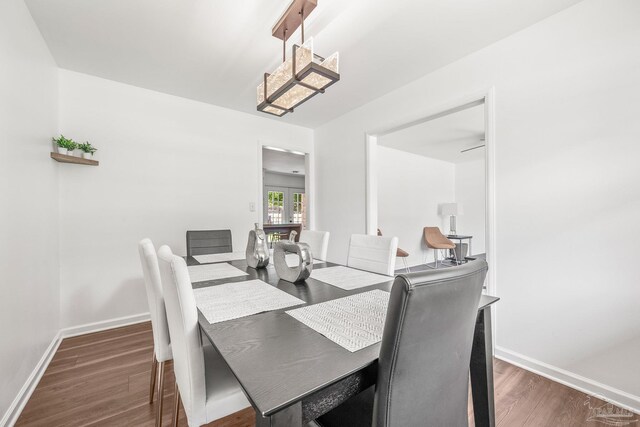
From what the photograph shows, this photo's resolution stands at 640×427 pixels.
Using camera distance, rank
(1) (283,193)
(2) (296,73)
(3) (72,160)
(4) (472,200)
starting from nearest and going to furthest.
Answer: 1. (2) (296,73)
2. (3) (72,160)
3. (4) (472,200)
4. (1) (283,193)

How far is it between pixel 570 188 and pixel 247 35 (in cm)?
246

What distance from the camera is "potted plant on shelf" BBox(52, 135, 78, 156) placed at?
2.20m

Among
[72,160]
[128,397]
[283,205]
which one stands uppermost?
[72,160]

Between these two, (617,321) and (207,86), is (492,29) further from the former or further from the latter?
(207,86)

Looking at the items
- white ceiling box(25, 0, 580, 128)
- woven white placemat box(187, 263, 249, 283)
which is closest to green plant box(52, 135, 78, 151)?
white ceiling box(25, 0, 580, 128)

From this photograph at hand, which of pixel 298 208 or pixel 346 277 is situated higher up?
pixel 298 208

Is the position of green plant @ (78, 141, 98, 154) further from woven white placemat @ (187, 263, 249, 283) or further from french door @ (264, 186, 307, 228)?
french door @ (264, 186, 307, 228)

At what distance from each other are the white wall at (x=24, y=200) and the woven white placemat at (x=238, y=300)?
45.4 inches

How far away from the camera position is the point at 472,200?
630 centimetres

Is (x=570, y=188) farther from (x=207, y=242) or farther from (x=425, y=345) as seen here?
(x=207, y=242)

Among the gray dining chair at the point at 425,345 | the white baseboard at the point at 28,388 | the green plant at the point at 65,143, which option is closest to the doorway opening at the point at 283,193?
the green plant at the point at 65,143

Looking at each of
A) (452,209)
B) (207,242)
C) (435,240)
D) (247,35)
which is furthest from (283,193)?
(247,35)

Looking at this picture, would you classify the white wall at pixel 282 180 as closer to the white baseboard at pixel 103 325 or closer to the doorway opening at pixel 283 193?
the doorway opening at pixel 283 193

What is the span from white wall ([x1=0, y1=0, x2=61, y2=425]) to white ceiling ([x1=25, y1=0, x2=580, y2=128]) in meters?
0.31
